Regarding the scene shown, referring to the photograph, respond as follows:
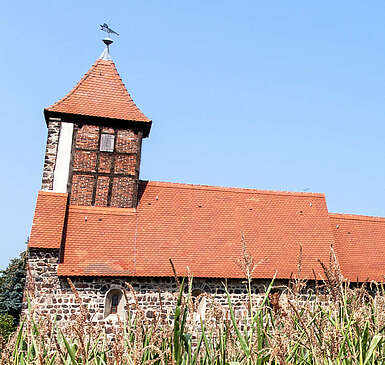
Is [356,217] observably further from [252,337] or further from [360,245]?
[252,337]

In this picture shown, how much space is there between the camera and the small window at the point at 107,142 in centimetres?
1498

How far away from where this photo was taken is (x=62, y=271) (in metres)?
12.3

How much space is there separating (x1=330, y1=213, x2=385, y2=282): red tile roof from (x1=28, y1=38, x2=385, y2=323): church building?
0.16 feet

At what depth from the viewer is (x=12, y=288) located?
Answer: 930 inches

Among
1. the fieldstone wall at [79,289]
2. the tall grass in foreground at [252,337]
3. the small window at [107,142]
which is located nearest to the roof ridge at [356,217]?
the fieldstone wall at [79,289]

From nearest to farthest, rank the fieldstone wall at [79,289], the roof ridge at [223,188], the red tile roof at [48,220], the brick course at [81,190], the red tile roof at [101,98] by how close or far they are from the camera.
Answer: the fieldstone wall at [79,289]
the red tile roof at [48,220]
the brick course at [81,190]
the red tile roof at [101,98]
the roof ridge at [223,188]

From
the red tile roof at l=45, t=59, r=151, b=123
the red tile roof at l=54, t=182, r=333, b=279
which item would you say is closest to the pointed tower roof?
the red tile roof at l=45, t=59, r=151, b=123

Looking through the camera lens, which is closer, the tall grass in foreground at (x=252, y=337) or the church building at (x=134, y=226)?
the tall grass in foreground at (x=252, y=337)

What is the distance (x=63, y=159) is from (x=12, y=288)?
12142 mm

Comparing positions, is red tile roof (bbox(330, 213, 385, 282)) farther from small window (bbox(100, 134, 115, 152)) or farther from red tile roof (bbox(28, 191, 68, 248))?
red tile roof (bbox(28, 191, 68, 248))

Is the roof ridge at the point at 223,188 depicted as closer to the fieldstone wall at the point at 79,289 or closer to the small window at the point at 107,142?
the small window at the point at 107,142

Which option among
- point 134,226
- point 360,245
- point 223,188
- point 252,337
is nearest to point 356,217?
point 360,245

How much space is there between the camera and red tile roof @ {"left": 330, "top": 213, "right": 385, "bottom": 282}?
1517cm

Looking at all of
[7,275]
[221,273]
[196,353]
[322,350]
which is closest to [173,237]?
[221,273]
